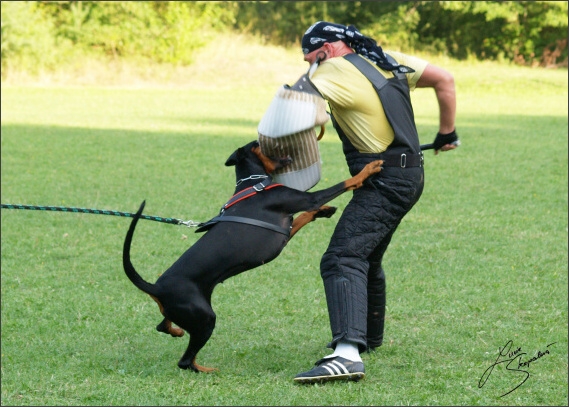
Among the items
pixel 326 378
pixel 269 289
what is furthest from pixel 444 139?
pixel 269 289

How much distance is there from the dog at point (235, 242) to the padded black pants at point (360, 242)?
0.40 feet

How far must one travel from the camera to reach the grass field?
3979 mm

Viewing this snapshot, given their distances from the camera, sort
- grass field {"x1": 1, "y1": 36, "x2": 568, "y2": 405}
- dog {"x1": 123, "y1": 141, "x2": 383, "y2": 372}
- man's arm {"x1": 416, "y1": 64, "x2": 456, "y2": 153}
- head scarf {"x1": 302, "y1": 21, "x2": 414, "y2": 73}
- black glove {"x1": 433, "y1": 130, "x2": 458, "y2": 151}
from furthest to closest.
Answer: black glove {"x1": 433, "y1": 130, "x2": 458, "y2": 151}
man's arm {"x1": 416, "y1": 64, "x2": 456, "y2": 153}
head scarf {"x1": 302, "y1": 21, "x2": 414, "y2": 73}
grass field {"x1": 1, "y1": 36, "x2": 568, "y2": 405}
dog {"x1": 123, "y1": 141, "x2": 383, "y2": 372}

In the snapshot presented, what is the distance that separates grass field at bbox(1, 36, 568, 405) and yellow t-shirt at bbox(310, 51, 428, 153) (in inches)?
46.9

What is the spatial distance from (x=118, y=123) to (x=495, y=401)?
1555cm

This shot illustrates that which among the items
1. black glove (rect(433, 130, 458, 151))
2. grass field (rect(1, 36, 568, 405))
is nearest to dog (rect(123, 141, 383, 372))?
grass field (rect(1, 36, 568, 405))

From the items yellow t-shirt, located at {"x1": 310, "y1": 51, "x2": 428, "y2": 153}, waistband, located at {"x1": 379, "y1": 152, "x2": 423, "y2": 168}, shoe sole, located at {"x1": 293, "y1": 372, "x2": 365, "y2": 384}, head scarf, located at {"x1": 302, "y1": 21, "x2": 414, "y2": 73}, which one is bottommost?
shoe sole, located at {"x1": 293, "y1": 372, "x2": 365, "y2": 384}

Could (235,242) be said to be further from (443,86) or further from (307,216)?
(443,86)


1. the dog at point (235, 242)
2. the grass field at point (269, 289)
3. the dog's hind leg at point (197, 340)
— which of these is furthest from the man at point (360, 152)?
the dog's hind leg at point (197, 340)

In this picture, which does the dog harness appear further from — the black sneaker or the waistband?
the black sneaker

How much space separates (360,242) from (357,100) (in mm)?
704

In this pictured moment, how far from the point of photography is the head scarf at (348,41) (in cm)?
409

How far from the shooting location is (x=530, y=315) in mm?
5281

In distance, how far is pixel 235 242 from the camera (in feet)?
12.9
